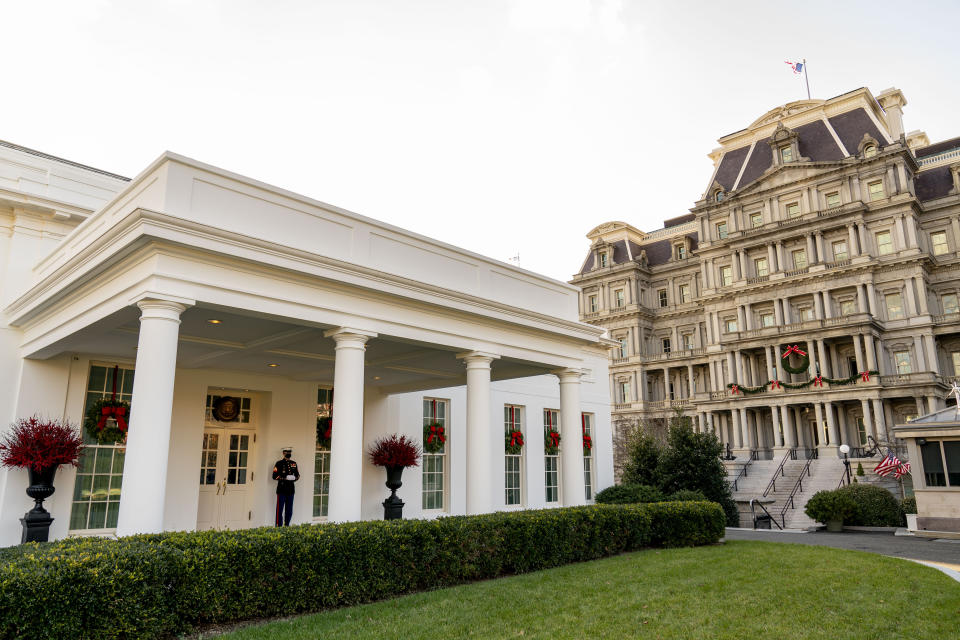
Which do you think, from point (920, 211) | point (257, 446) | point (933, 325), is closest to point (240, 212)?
point (257, 446)

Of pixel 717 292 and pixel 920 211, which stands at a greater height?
pixel 920 211

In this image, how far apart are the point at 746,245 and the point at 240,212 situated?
43420 mm

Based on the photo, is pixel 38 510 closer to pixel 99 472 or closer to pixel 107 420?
pixel 99 472

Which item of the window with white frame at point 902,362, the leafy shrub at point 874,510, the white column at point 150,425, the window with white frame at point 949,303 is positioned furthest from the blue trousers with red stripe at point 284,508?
the window with white frame at point 949,303

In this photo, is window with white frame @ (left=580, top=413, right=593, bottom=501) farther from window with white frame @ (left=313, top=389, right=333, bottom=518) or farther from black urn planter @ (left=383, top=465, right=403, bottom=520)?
window with white frame @ (left=313, top=389, right=333, bottom=518)

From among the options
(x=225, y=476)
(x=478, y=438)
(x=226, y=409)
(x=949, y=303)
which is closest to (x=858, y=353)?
(x=949, y=303)

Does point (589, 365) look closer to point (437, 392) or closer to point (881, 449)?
point (437, 392)

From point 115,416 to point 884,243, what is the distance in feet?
145

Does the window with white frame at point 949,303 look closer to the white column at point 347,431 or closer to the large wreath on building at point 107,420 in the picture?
the white column at point 347,431

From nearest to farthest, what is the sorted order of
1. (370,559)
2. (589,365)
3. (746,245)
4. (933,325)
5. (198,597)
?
(198,597)
(370,559)
(589,365)
(933,325)
(746,245)

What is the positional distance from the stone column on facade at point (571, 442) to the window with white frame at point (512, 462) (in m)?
5.13

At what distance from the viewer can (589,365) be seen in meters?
22.0

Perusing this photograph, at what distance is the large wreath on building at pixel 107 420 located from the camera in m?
12.0

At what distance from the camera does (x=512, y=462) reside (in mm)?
19234
